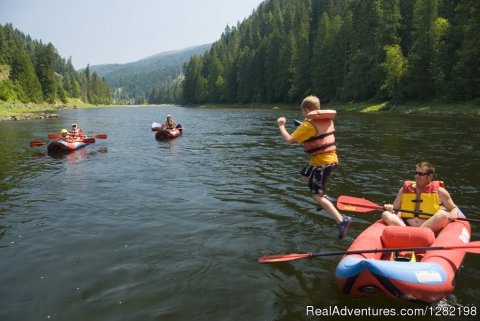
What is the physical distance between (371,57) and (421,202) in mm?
54448

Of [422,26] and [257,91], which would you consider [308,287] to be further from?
[257,91]

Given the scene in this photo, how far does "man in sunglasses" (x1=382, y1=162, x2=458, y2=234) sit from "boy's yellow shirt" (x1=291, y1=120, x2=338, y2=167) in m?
1.43

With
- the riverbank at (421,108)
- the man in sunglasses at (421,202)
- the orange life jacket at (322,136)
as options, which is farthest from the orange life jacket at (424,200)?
the riverbank at (421,108)

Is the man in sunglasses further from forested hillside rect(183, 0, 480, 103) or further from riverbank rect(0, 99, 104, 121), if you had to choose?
riverbank rect(0, 99, 104, 121)

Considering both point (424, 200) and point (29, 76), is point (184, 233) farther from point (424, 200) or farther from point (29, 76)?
point (29, 76)

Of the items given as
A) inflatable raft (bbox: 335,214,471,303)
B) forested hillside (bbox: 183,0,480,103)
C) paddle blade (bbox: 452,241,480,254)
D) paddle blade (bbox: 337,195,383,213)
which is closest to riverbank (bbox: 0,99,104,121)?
forested hillside (bbox: 183,0,480,103)

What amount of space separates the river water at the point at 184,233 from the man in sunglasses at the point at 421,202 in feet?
3.32

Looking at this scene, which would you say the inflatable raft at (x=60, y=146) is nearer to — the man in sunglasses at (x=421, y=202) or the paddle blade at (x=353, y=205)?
the paddle blade at (x=353, y=205)

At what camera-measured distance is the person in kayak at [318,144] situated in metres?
6.82

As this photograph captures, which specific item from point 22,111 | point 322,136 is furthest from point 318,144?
point 22,111

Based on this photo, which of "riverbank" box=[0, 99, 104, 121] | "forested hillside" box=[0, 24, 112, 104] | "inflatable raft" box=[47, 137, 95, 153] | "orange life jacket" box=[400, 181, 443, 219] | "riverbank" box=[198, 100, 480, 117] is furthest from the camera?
"forested hillside" box=[0, 24, 112, 104]

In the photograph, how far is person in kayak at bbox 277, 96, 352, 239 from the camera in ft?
22.4

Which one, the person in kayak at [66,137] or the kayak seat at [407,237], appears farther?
the person in kayak at [66,137]

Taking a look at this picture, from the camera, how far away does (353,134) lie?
2517 centimetres
